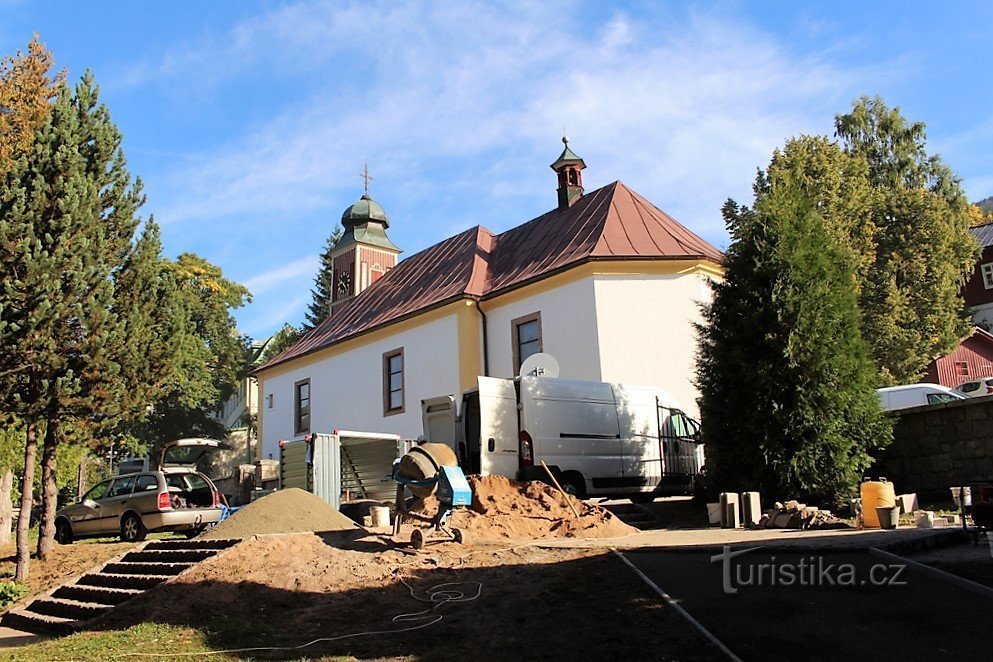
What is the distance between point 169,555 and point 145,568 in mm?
356

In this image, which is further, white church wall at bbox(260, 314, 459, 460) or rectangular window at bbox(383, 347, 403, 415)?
rectangular window at bbox(383, 347, 403, 415)

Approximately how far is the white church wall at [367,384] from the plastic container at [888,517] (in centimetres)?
1621

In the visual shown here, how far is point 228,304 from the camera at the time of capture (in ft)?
158

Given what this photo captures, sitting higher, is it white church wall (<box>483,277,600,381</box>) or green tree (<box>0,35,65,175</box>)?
green tree (<box>0,35,65,175</box>)

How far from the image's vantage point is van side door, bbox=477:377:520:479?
14266mm

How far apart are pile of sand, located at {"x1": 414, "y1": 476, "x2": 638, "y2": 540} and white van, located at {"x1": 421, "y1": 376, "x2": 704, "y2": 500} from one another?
1564mm

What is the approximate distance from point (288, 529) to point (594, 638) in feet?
24.2

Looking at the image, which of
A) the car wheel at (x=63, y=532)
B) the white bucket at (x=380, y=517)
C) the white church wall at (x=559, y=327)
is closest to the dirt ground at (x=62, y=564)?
the car wheel at (x=63, y=532)

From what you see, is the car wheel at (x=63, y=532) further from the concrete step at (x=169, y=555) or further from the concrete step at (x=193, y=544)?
the concrete step at (x=169, y=555)

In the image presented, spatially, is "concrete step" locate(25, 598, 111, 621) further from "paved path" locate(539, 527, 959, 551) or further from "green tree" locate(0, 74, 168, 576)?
"paved path" locate(539, 527, 959, 551)

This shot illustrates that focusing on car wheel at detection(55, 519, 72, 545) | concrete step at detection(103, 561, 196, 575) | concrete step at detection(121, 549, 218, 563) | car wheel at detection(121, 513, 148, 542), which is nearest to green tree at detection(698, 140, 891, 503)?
concrete step at detection(121, 549, 218, 563)

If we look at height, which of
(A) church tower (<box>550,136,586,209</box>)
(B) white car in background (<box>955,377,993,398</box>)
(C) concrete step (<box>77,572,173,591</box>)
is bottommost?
(C) concrete step (<box>77,572,173,591</box>)

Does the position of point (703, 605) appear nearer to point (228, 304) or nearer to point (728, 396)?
point (728, 396)

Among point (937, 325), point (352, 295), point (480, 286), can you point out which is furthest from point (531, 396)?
point (352, 295)
